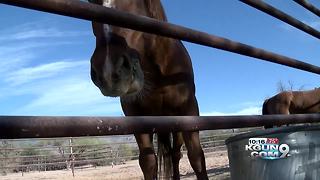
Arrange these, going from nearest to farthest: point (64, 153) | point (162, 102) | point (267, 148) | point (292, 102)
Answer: point (267, 148), point (162, 102), point (292, 102), point (64, 153)

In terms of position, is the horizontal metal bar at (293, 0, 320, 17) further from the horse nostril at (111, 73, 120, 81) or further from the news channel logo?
the horse nostril at (111, 73, 120, 81)

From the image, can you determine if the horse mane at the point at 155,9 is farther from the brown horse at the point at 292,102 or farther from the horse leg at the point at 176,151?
the brown horse at the point at 292,102

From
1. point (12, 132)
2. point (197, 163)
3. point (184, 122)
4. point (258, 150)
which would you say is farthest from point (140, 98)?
point (12, 132)

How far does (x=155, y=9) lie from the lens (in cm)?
281

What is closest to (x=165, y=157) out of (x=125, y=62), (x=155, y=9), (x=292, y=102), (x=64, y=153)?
(x=155, y=9)

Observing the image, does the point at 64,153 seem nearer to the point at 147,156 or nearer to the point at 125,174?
the point at 125,174

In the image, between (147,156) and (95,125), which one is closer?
(95,125)

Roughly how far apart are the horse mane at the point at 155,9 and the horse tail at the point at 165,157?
41.7 inches

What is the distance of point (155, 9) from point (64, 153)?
13.9 meters

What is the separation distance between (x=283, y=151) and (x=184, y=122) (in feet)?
4.29

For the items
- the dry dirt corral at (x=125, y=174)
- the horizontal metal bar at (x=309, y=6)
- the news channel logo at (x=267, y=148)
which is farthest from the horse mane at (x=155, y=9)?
the dry dirt corral at (x=125, y=174)

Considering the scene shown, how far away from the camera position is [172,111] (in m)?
2.81

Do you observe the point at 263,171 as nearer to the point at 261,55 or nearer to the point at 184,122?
the point at 261,55

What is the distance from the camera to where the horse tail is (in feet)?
11.6
